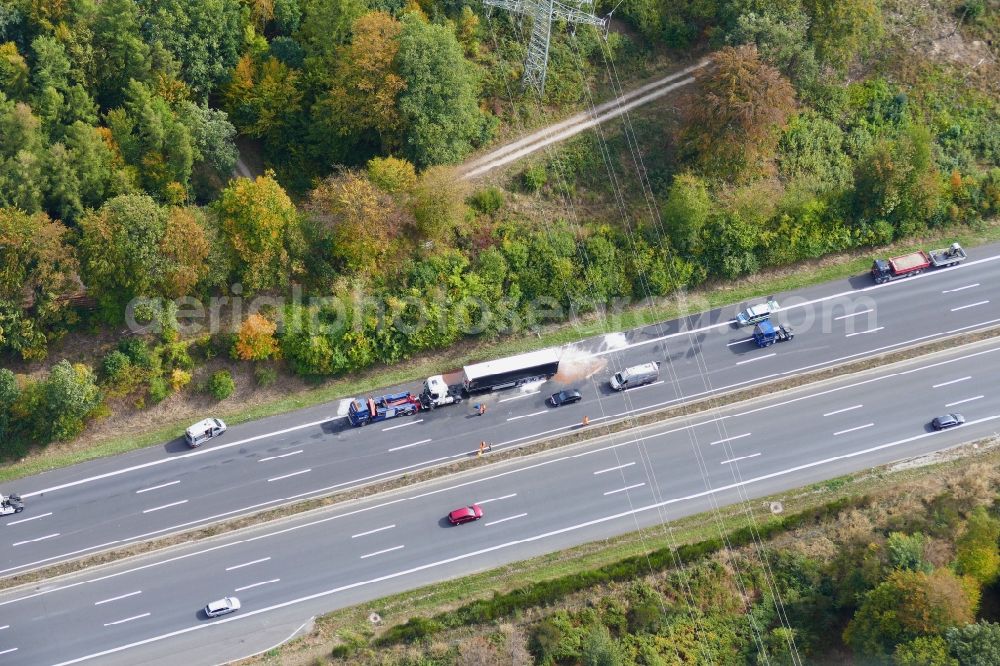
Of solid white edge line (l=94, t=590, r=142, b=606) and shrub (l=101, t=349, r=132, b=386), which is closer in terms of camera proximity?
solid white edge line (l=94, t=590, r=142, b=606)

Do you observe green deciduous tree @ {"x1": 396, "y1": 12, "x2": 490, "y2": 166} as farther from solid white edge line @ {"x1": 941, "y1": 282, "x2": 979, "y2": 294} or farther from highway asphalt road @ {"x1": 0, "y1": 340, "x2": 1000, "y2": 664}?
solid white edge line @ {"x1": 941, "y1": 282, "x2": 979, "y2": 294}

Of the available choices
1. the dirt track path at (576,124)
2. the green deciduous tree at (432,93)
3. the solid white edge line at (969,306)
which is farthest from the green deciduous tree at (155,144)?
the solid white edge line at (969,306)

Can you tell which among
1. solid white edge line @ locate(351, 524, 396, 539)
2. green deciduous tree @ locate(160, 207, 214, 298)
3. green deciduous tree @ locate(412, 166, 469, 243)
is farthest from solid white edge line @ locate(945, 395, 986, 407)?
green deciduous tree @ locate(160, 207, 214, 298)

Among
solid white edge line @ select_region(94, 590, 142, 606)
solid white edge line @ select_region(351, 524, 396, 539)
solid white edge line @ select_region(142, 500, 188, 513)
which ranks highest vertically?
solid white edge line @ select_region(142, 500, 188, 513)

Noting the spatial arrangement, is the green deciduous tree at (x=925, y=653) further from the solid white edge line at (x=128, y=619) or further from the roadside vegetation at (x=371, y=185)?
the solid white edge line at (x=128, y=619)

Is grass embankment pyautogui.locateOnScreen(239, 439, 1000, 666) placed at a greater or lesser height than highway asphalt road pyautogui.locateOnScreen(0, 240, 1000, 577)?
lesser

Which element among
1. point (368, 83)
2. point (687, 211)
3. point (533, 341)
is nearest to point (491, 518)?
point (533, 341)

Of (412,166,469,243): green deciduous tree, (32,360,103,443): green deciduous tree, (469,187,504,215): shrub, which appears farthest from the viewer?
(469,187,504,215): shrub

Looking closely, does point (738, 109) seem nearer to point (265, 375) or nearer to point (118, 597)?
point (265, 375)
